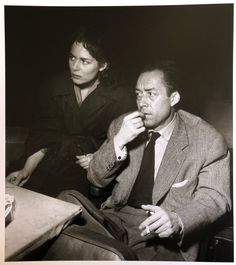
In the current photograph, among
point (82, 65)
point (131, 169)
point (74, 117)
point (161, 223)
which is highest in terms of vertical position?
point (82, 65)

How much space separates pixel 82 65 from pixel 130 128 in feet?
0.53

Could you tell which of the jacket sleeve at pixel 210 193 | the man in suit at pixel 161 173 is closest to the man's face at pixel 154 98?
the man in suit at pixel 161 173

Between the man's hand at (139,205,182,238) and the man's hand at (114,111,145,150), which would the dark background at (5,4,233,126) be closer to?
the man's hand at (114,111,145,150)

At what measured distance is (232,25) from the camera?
1.00 m

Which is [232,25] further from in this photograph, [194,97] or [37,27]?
[37,27]

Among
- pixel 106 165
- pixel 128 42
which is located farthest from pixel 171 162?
pixel 128 42

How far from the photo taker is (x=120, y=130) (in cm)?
99

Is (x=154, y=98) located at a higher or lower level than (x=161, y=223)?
higher

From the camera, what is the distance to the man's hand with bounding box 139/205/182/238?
37.8 inches

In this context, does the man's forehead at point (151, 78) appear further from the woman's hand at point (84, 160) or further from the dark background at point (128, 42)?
the woman's hand at point (84, 160)

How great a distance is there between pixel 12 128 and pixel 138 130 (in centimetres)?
26

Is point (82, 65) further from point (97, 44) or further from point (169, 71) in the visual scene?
point (169, 71)

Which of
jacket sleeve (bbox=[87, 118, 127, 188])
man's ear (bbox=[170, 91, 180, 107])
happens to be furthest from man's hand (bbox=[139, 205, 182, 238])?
man's ear (bbox=[170, 91, 180, 107])

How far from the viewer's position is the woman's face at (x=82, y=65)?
3.26 ft
